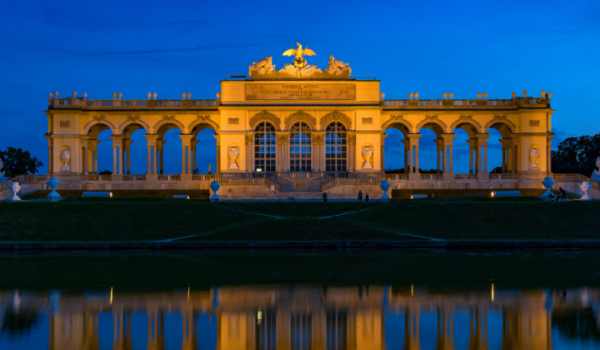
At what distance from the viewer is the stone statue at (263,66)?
192 feet

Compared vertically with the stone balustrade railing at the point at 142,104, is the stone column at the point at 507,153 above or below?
below

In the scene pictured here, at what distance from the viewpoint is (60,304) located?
597 inches

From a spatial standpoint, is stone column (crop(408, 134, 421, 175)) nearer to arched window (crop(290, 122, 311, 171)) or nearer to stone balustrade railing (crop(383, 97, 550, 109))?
stone balustrade railing (crop(383, 97, 550, 109))

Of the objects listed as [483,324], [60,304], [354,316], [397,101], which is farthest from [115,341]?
[397,101]

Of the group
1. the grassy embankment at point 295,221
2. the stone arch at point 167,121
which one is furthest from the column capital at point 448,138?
the stone arch at point 167,121

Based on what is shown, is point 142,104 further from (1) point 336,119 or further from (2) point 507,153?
(2) point 507,153

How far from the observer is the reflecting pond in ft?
39.0

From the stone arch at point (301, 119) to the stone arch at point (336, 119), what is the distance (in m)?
0.85

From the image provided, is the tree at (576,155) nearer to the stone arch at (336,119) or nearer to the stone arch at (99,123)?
the stone arch at (336,119)

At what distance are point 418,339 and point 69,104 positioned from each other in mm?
55450

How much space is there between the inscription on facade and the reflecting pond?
3593 cm

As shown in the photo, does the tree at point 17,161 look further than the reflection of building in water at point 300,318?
Yes

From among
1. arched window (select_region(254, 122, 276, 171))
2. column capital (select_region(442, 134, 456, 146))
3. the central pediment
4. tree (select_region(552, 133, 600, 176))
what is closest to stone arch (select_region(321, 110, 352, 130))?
the central pediment

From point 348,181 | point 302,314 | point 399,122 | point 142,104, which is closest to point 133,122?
point 142,104
